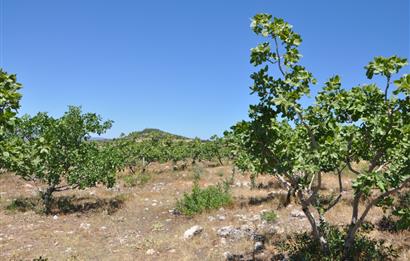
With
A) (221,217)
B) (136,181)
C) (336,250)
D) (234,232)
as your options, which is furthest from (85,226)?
(136,181)

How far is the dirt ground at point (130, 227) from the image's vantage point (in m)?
11.0

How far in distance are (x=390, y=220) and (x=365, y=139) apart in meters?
5.42

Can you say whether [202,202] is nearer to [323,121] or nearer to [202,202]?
[202,202]

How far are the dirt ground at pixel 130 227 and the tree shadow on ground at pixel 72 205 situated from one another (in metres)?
0.05

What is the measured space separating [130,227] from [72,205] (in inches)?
210

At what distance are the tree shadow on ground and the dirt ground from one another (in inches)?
1.8

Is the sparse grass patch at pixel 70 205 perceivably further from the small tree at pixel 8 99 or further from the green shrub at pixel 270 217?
the small tree at pixel 8 99

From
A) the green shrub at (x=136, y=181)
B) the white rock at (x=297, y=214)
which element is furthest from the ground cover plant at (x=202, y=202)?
the green shrub at (x=136, y=181)

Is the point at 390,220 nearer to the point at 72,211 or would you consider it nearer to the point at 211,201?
the point at 211,201

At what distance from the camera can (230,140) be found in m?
8.40

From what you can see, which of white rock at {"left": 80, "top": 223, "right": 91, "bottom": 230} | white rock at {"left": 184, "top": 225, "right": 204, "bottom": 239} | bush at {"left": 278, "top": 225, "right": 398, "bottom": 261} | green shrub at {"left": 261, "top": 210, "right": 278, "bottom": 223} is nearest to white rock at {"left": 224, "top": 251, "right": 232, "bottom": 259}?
bush at {"left": 278, "top": 225, "right": 398, "bottom": 261}

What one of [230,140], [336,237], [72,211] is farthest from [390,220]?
[72,211]

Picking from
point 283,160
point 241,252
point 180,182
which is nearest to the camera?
point 283,160

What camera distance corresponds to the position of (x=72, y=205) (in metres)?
18.6
